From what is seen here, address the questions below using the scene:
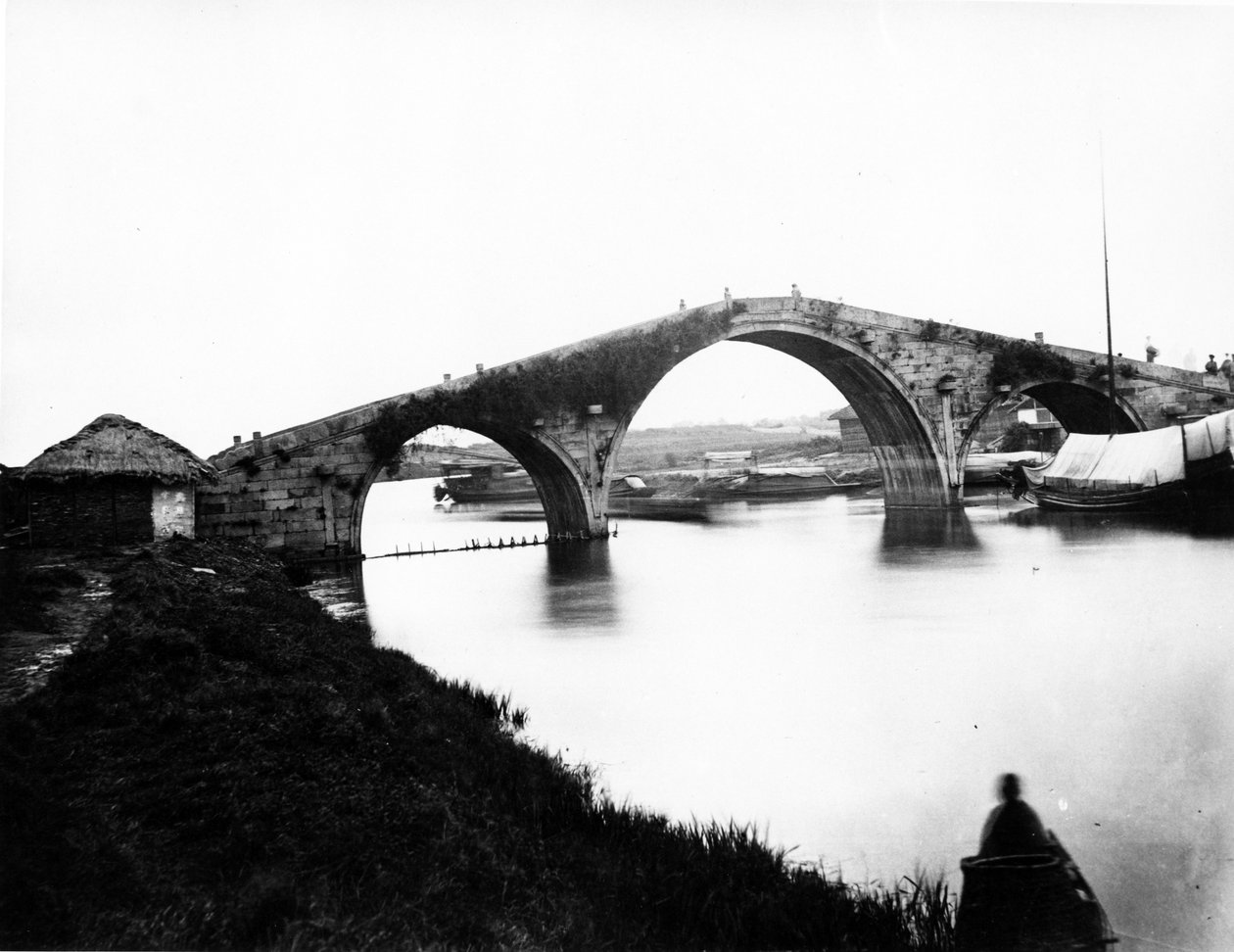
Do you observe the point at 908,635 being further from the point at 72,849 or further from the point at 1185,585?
the point at 72,849

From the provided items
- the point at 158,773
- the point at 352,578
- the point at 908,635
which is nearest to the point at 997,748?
the point at 908,635

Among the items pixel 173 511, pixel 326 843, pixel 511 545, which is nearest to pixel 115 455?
pixel 173 511

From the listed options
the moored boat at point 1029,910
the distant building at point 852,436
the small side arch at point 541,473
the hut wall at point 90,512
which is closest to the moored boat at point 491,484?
the distant building at point 852,436

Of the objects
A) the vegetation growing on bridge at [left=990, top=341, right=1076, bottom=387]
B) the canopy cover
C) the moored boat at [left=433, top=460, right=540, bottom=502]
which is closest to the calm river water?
the canopy cover

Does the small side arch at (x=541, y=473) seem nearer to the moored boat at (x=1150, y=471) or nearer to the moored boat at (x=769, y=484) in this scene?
the moored boat at (x=1150, y=471)

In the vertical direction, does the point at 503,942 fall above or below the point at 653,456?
below

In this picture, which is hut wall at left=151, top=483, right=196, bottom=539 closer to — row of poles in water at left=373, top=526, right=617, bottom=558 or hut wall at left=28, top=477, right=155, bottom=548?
hut wall at left=28, top=477, right=155, bottom=548
